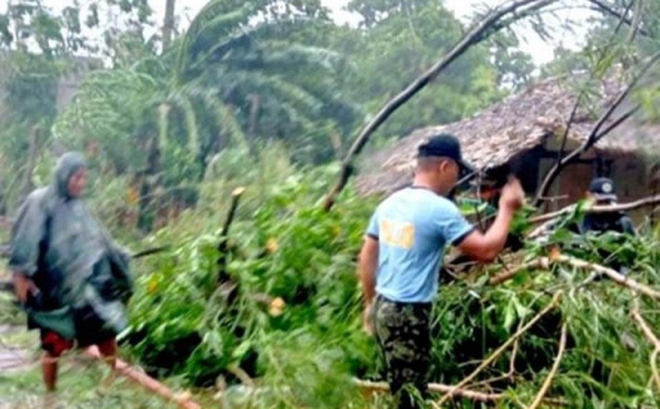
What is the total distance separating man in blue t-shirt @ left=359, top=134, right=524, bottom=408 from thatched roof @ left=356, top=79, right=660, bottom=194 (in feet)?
1.78

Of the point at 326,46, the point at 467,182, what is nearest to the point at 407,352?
the point at 467,182

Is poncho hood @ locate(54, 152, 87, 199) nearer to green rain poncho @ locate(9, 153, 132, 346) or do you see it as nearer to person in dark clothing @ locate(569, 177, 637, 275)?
green rain poncho @ locate(9, 153, 132, 346)

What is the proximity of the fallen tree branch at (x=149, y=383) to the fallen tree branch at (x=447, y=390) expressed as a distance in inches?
31.1

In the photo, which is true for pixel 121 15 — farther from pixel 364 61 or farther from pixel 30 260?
pixel 30 260

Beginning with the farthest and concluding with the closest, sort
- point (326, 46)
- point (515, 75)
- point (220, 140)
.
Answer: point (515, 75) → point (326, 46) → point (220, 140)

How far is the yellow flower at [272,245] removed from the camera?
19.3 feet

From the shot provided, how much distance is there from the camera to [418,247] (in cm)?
416

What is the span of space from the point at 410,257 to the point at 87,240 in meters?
2.06

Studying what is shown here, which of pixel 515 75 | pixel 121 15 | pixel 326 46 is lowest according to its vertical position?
pixel 515 75

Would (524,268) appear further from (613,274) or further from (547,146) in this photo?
(547,146)

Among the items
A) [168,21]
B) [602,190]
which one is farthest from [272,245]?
[168,21]

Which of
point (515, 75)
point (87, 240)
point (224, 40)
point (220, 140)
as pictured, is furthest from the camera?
point (515, 75)

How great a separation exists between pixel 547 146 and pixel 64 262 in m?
6.31

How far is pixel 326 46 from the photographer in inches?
721
